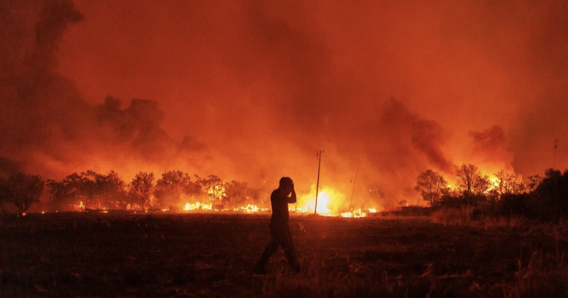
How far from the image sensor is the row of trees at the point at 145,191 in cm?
8394

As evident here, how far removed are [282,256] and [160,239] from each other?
733cm

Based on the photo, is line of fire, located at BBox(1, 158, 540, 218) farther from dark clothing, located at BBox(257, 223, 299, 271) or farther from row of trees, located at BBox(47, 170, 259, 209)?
dark clothing, located at BBox(257, 223, 299, 271)

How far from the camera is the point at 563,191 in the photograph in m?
23.7

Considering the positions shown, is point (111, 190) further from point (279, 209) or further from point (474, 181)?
point (279, 209)

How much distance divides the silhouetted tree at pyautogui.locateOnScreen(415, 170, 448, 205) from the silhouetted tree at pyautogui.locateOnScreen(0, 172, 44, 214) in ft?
213

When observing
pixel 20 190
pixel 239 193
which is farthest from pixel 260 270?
pixel 239 193

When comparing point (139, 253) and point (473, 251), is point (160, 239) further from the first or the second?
point (473, 251)

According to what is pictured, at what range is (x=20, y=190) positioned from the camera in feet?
217

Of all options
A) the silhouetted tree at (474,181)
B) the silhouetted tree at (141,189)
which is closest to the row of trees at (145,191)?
the silhouetted tree at (141,189)

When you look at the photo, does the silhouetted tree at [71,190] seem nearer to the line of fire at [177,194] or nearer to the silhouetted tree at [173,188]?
the line of fire at [177,194]

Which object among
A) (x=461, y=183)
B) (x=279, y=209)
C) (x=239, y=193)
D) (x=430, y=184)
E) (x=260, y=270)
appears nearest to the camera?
(x=260, y=270)

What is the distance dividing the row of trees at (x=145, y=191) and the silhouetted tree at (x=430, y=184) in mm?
35450

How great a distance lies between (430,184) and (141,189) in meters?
55.6

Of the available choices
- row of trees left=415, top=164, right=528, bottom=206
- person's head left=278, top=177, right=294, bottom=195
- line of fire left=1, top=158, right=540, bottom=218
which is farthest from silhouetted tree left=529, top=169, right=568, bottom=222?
line of fire left=1, top=158, right=540, bottom=218
